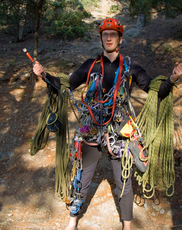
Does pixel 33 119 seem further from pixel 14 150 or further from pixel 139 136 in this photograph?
pixel 139 136

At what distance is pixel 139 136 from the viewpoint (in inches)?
84.5

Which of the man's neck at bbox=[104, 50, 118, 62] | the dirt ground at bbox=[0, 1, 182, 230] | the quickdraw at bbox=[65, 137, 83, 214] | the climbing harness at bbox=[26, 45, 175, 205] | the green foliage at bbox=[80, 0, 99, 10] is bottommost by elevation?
the dirt ground at bbox=[0, 1, 182, 230]

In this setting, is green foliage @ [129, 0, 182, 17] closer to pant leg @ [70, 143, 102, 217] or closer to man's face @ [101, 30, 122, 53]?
man's face @ [101, 30, 122, 53]

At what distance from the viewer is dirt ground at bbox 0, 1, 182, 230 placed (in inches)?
104

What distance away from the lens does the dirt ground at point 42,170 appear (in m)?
2.65

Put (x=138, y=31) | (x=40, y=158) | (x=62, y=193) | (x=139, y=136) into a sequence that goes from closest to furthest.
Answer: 1. (x=139, y=136)
2. (x=62, y=193)
3. (x=40, y=158)
4. (x=138, y=31)

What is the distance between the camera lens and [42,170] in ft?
11.9

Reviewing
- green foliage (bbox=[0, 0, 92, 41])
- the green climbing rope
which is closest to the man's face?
the green climbing rope

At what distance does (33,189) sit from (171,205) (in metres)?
2.12

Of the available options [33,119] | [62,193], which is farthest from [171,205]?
[33,119]

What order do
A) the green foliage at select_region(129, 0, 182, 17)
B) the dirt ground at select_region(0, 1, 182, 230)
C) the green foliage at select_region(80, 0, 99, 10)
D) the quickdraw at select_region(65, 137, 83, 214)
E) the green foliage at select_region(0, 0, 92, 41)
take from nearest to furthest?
Result: the quickdraw at select_region(65, 137, 83, 214) → the dirt ground at select_region(0, 1, 182, 230) → the green foliage at select_region(129, 0, 182, 17) → the green foliage at select_region(0, 0, 92, 41) → the green foliage at select_region(80, 0, 99, 10)

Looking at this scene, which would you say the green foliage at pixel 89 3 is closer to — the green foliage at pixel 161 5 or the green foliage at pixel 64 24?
the green foliage at pixel 64 24

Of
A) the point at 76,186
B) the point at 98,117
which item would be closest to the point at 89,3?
the point at 98,117

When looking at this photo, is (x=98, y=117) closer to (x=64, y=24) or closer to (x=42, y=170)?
(x=42, y=170)
